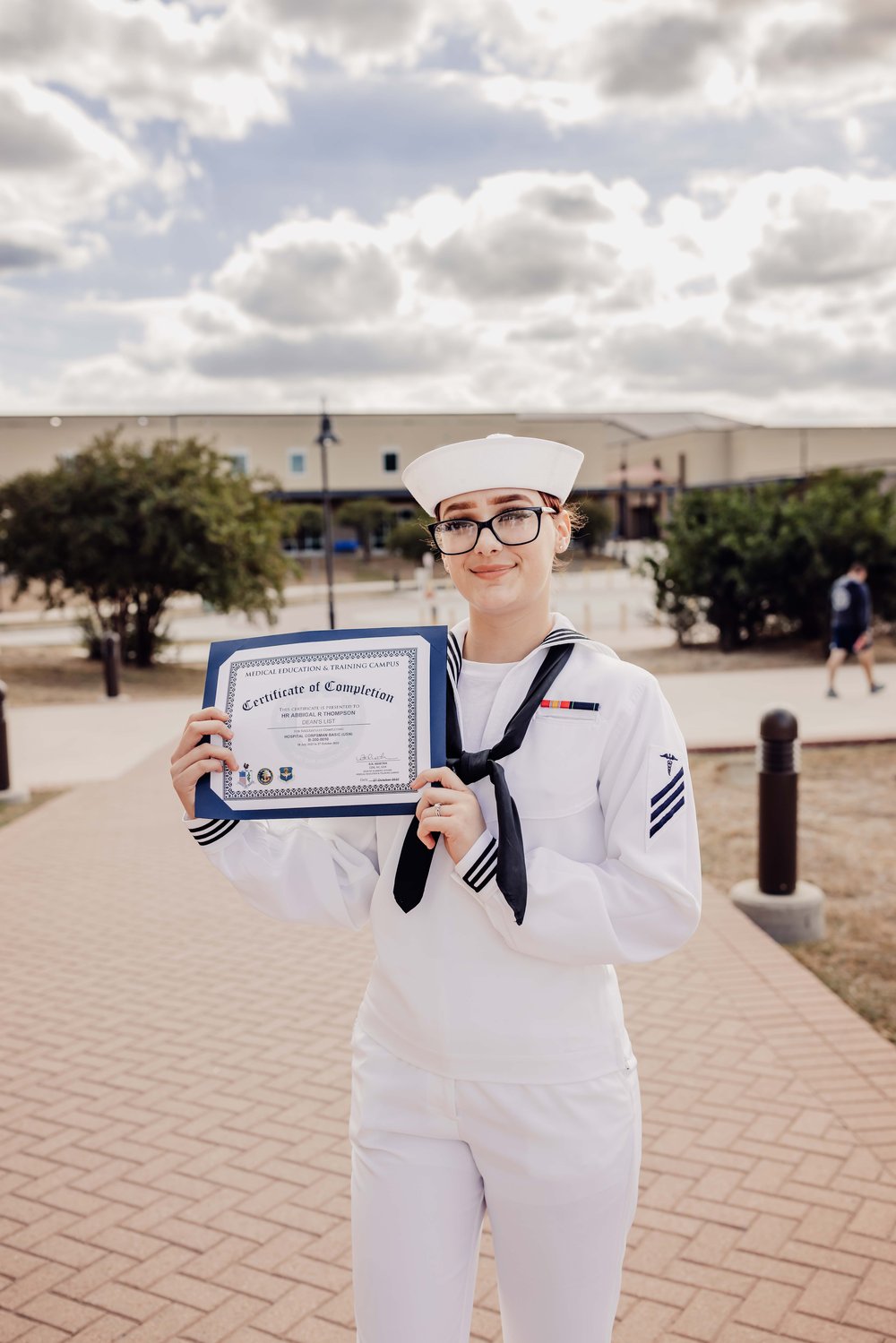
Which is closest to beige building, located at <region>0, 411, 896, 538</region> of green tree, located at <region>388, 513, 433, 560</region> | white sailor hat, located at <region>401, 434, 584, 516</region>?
green tree, located at <region>388, 513, 433, 560</region>

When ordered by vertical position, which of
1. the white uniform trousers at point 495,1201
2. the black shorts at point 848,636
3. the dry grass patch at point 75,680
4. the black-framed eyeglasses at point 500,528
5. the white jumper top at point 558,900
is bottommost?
the dry grass patch at point 75,680

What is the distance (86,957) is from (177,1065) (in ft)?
5.01

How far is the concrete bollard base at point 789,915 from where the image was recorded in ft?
19.7

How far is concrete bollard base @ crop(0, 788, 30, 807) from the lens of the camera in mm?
9648

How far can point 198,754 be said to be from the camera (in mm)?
2059

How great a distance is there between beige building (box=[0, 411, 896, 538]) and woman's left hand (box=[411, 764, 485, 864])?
5587cm

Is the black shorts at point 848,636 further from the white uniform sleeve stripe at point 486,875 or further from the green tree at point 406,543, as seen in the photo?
the green tree at point 406,543

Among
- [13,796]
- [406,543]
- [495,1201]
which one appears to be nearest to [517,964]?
[495,1201]

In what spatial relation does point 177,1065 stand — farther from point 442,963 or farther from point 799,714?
point 799,714

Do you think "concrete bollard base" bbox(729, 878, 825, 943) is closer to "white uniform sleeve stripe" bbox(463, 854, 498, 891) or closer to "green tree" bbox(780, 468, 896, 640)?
"white uniform sleeve stripe" bbox(463, 854, 498, 891)

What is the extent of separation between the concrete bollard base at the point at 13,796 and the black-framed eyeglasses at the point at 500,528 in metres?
8.57

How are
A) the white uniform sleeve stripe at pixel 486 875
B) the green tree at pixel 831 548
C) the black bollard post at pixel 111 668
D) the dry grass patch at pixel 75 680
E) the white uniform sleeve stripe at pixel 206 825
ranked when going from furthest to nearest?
the green tree at pixel 831 548
the dry grass patch at pixel 75 680
the black bollard post at pixel 111 668
the white uniform sleeve stripe at pixel 206 825
the white uniform sleeve stripe at pixel 486 875

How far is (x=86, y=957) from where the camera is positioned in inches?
234

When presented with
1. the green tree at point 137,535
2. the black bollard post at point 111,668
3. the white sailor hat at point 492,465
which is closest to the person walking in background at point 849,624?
the black bollard post at point 111,668
